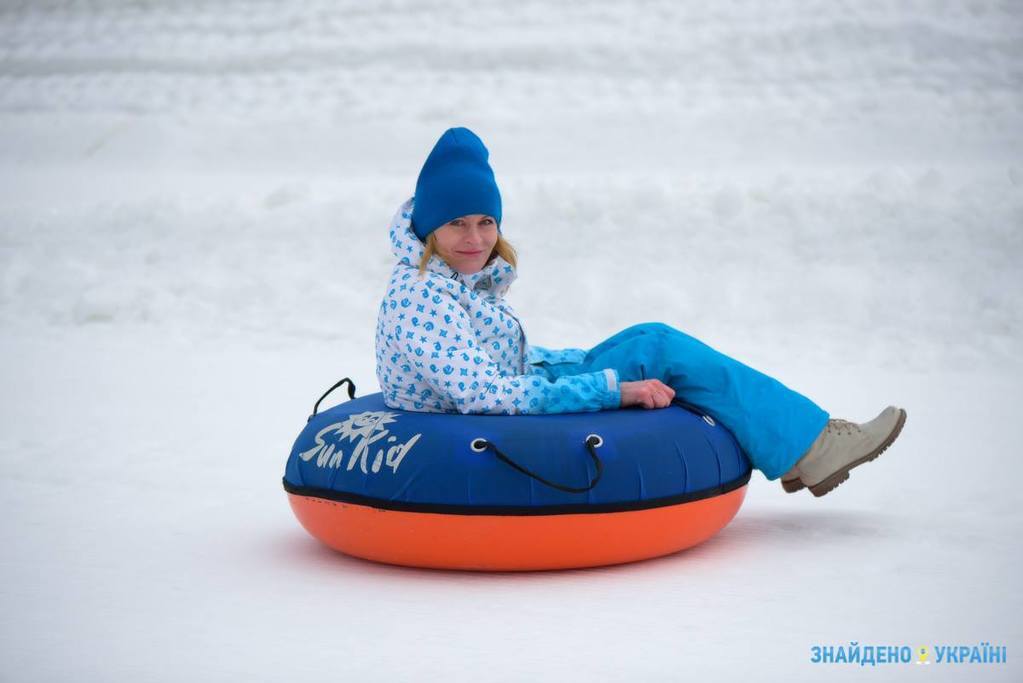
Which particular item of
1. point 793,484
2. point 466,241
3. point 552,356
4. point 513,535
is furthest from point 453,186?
point 793,484

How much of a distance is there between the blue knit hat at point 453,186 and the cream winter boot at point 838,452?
1102 millimetres

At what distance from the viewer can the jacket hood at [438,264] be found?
12.0 feet

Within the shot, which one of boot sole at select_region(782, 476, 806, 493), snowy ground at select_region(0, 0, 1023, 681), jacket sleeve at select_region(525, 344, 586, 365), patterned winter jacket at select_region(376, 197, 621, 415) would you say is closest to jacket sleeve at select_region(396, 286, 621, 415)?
patterned winter jacket at select_region(376, 197, 621, 415)

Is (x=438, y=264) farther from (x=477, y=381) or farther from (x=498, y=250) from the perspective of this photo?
(x=477, y=381)

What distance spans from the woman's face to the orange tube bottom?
711 millimetres

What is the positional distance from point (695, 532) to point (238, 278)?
20.7ft

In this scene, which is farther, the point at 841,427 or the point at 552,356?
the point at 552,356

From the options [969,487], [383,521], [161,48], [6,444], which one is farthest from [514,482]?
[161,48]

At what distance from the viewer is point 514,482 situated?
3344 millimetres

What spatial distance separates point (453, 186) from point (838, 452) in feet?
4.28

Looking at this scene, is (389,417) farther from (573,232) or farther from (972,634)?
(573,232)

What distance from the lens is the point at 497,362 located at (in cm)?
375

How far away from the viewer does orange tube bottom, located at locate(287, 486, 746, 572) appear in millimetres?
3379

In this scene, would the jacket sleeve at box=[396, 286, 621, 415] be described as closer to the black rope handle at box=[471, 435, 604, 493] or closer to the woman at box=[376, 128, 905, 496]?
the woman at box=[376, 128, 905, 496]
